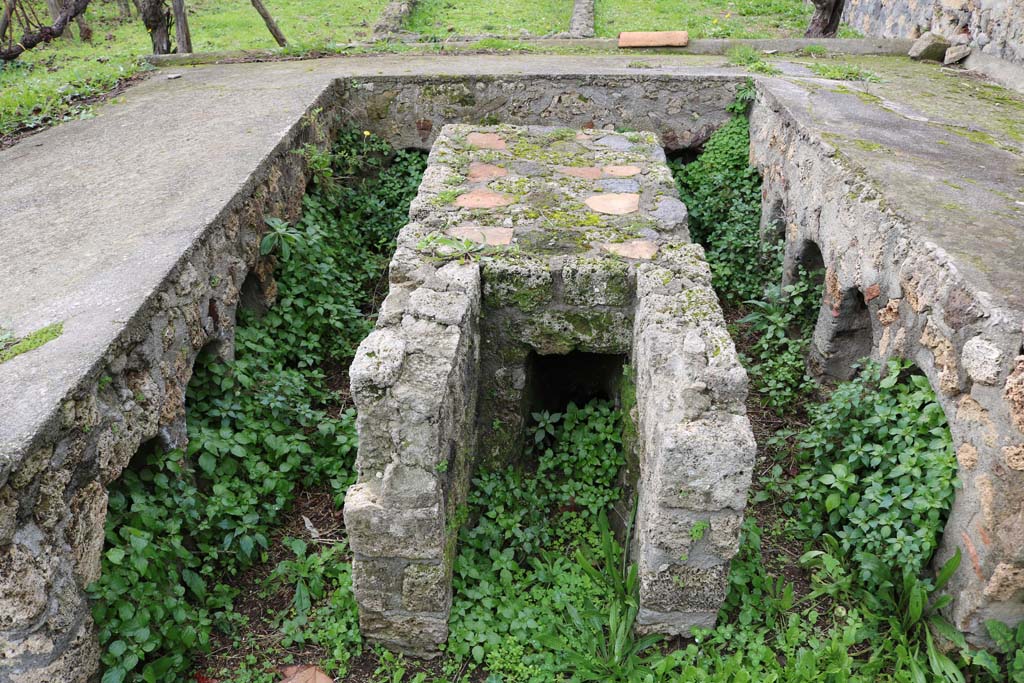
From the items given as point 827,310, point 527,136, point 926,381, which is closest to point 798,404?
point 827,310

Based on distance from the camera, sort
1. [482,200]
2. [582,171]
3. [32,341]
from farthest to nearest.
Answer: [582,171] < [482,200] < [32,341]

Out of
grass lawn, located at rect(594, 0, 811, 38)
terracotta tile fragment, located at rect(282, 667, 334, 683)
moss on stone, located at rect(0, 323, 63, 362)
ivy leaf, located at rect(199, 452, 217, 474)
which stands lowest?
terracotta tile fragment, located at rect(282, 667, 334, 683)

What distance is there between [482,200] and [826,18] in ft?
24.8

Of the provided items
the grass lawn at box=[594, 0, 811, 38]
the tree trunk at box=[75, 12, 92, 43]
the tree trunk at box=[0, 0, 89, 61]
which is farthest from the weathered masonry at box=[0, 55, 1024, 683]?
the tree trunk at box=[75, 12, 92, 43]

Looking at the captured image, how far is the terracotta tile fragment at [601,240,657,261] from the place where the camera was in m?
3.39

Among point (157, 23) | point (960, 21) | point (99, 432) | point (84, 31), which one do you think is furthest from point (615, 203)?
point (84, 31)

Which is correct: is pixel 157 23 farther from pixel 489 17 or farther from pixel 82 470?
pixel 82 470

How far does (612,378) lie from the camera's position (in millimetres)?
3812

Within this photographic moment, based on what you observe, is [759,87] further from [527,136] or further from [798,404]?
[798,404]

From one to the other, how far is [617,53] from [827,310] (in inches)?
182

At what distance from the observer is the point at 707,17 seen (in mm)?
11922

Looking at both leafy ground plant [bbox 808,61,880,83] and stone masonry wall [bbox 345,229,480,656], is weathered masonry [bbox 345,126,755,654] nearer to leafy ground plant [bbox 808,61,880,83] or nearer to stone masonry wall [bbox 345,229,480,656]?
stone masonry wall [bbox 345,229,480,656]

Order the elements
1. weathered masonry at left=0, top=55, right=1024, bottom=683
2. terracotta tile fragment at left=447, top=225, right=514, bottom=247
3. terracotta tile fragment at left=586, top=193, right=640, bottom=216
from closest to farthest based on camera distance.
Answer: weathered masonry at left=0, top=55, right=1024, bottom=683
terracotta tile fragment at left=447, top=225, right=514, bottom=247
terracotta tile fragment at left=586, top=193, right=640, bottom=216

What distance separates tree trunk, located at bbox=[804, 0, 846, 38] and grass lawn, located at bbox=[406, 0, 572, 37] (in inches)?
145
